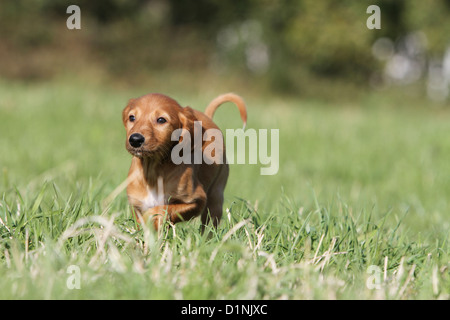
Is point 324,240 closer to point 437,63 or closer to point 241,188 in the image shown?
point 241,188

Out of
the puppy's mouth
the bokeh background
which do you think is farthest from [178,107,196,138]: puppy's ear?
the bokeh background

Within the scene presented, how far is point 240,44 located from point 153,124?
→ 78.2ft

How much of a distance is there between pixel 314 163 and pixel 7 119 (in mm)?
4726

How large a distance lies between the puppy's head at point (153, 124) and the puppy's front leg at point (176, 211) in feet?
0.77

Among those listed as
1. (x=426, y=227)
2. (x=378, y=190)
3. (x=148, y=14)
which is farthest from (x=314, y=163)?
(x=148, y=14)

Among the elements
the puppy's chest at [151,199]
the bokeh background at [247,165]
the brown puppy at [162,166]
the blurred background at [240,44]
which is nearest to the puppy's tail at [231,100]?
the brown puppy at [162,166]

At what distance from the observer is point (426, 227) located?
518 cm

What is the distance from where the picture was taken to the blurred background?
2419 cm

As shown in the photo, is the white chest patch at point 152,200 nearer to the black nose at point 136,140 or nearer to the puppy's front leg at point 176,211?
the puppy's front leg at point 176,211

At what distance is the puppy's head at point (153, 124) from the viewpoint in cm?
258

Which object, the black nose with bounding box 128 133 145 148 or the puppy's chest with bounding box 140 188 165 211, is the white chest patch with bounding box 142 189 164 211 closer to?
the puppy's chest with bounding box 140 188 165 211

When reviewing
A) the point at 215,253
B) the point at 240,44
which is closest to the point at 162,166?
the point at 215,253

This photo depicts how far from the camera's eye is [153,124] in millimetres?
2672

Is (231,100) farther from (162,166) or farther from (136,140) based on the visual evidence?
(136,140)
